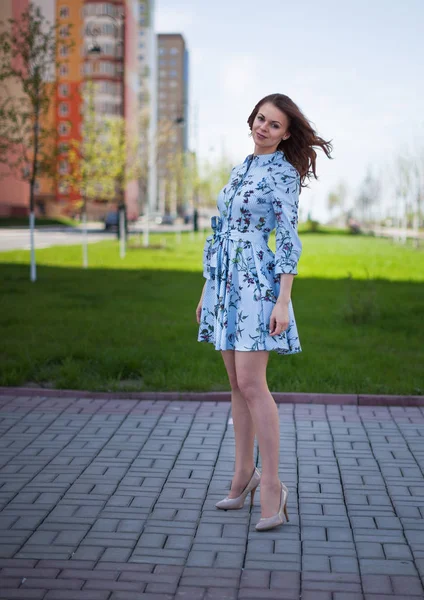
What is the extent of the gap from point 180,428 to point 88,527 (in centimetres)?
222

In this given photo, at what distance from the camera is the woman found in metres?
4.29

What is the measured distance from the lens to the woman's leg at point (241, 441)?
4.64 meters

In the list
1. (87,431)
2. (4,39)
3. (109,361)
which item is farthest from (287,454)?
(4,39)

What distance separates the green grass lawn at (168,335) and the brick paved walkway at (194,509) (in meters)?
0.99

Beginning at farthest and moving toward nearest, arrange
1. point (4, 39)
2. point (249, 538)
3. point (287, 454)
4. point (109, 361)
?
1. point (4, 39)
2. point (109, 361)
3. point (287, 454)
4. point (249, 538)

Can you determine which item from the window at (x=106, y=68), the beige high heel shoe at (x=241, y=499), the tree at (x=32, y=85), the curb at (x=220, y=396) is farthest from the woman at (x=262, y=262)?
the window at (x=106, y=68)

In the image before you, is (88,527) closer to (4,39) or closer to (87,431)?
(87,431)

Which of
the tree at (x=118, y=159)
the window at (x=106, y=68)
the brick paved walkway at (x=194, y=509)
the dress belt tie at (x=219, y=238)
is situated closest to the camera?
the brick paved walkway at (x=194, y=509)

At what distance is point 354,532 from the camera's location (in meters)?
4.39

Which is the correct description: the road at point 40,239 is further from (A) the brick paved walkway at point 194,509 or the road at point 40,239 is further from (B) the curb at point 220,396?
(A) the brick paved walkway at point 194,509

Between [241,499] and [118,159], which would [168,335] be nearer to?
[241,499]

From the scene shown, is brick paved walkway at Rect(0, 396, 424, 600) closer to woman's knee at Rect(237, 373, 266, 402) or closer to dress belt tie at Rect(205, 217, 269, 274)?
woman's knee at Rect(237, 373, 266, 402)

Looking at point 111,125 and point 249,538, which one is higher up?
point 111,125

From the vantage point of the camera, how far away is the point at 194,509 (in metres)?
4.74
